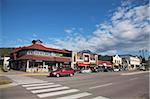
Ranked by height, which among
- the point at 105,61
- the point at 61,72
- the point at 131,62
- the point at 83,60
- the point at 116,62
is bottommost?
the point at 61,72

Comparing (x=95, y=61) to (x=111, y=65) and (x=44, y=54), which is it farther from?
(x=44, y=54)

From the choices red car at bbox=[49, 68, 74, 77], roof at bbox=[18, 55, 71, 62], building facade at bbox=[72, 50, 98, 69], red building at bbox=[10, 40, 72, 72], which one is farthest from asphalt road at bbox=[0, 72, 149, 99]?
building facade at bbox=[72, 50, 98, 69]

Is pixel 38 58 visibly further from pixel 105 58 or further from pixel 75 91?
pixel 105 58

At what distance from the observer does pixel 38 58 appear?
52219 millimetres

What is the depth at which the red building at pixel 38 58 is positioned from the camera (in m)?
51.5

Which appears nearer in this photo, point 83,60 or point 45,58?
point 45,58

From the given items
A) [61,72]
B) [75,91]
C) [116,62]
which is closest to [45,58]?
[61,72]

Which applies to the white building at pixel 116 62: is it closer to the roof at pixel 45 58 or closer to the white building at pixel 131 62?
the white building at pixel 131 62

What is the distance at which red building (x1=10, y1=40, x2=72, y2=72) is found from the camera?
5153 cm

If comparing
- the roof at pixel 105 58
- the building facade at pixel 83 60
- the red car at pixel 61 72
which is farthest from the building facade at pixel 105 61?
the red car at pixel 61 72

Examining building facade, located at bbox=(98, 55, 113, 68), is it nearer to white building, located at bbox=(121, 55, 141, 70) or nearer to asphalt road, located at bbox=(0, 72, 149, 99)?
white building, located at bbox=(121, 55, 141, 70)

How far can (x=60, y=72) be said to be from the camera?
109ft

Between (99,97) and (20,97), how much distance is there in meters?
4.41

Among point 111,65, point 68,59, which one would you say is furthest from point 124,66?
point 68,59
